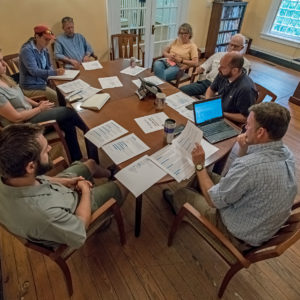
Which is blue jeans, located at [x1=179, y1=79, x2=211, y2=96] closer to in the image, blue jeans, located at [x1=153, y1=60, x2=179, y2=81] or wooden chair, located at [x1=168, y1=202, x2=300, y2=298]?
blue jeans, located at [x1=153, y1=60, x2=179, y2=81]

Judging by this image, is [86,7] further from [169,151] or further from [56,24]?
[169,151]

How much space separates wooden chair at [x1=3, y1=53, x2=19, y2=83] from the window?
540 cm

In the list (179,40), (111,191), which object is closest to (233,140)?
(111,191)

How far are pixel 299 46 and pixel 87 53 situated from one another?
4586mm

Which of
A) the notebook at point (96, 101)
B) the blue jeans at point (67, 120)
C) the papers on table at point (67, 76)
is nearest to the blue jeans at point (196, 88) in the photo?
the notebook at point (96, 101)

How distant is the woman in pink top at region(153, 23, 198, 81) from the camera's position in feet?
9.97

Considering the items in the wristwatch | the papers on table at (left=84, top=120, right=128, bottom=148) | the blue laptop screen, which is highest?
the blue laptop screen

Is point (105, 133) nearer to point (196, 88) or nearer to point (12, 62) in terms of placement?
point (196, 88)

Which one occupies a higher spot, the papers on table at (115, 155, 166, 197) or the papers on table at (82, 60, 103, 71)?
the papers on table at (82, 60, 103, 71)

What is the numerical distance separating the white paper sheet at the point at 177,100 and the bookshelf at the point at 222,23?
3.52m

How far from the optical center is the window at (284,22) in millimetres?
4762

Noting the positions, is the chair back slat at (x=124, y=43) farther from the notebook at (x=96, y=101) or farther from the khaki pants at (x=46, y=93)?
the notebook at (x=96, y=101)

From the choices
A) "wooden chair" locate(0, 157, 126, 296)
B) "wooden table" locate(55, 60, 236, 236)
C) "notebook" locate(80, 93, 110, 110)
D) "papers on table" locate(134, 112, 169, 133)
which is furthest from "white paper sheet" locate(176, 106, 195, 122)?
"wooden chair" locate(0, 157, 126, 296)

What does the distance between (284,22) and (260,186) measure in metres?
5.62
